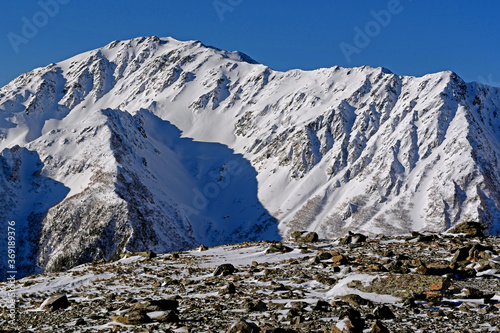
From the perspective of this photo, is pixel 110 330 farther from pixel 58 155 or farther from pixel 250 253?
pixel 58 155

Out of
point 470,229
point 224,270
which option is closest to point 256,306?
point 224,270

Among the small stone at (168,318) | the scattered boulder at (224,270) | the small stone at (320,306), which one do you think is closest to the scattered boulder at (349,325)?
the small stone at (320,306)

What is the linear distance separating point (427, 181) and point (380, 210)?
26708 millimetres

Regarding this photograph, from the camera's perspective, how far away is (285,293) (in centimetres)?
1980

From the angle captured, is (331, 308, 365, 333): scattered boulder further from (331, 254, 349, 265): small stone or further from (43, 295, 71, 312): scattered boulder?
(43, 295, 71, 312): scattered boulder

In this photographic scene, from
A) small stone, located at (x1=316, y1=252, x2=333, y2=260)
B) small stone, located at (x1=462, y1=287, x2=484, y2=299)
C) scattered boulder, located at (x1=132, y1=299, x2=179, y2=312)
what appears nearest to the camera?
scattered boulder, located at (x1=132, y1=299, x2=179, y2=312)

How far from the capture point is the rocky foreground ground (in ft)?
49.7

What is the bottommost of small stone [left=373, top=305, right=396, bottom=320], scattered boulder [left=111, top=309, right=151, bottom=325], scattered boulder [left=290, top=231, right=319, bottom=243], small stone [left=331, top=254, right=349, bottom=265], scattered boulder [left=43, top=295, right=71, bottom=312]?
scattered boulder [left=43, top=295, right=71, bottom=312]

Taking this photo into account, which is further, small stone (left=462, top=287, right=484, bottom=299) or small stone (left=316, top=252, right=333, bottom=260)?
small stone (left=316, top=252, right=333, bottom=260)

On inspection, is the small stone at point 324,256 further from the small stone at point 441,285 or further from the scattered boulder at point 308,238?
the small stone at point 441,285

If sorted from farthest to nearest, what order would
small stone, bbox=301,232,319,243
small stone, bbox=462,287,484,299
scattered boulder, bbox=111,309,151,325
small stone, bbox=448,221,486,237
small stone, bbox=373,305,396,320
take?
small stone, bbox=301,232,319,243 → small stone, bbox=448,221,486,237 → small stone, bbox=462,287,484,299 → scattered boulder, bbox=111,309,151,325 → small stone, bbox=373,305,396,320

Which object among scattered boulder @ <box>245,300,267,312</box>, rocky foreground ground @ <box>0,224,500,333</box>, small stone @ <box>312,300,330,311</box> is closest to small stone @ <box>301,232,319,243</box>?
rocky foreground ground @ <box>0,224,500,333</box>

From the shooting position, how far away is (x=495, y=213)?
178 metres

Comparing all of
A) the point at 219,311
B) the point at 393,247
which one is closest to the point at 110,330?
the point at 219,311
